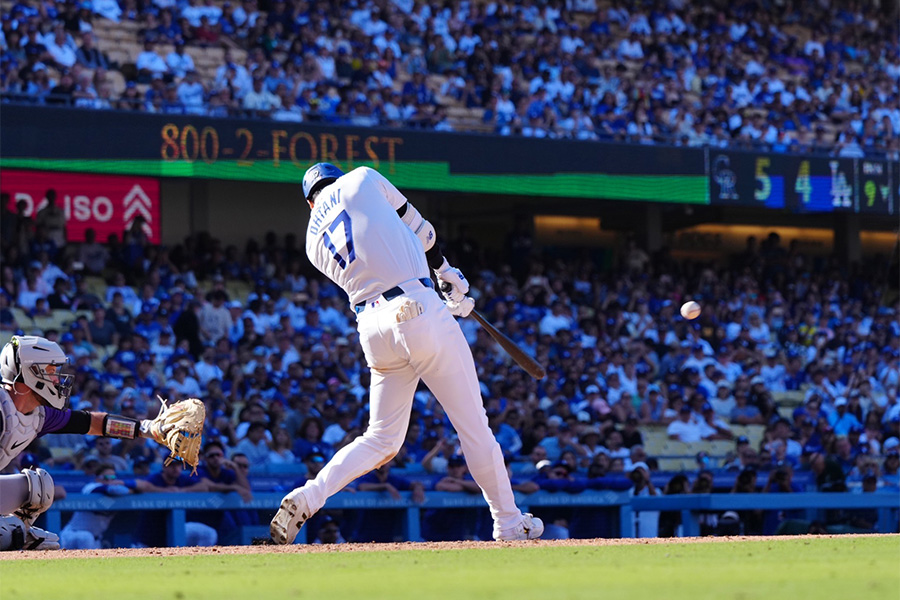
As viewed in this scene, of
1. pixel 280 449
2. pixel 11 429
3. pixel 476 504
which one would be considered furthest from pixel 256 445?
pixel 11 429

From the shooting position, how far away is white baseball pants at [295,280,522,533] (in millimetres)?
6391

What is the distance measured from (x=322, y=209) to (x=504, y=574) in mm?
2713

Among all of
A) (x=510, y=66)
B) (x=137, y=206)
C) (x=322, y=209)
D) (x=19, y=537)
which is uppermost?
(x=510, y=66)

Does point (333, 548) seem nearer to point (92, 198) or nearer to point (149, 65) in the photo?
point (149, 65)

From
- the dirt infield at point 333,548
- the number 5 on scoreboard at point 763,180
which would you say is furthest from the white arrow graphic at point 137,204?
the dirt infield at point 333,548

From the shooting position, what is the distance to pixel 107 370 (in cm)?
1334

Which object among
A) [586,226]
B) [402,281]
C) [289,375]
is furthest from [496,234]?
[402,281]

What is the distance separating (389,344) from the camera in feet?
21.1

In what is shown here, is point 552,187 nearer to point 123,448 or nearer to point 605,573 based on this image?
point 123,448

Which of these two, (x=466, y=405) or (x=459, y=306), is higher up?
(x=459, y=306)

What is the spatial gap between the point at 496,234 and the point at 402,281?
1517 cm

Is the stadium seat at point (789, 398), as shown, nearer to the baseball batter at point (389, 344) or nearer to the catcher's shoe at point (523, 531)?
the catcher's shoe at point (523, 531)

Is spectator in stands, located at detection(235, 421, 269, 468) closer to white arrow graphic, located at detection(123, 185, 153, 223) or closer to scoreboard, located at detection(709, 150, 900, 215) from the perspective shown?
white arrow graphic, located at detection(123, 185, 153, 223)

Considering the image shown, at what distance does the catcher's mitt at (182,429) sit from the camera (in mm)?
7051
